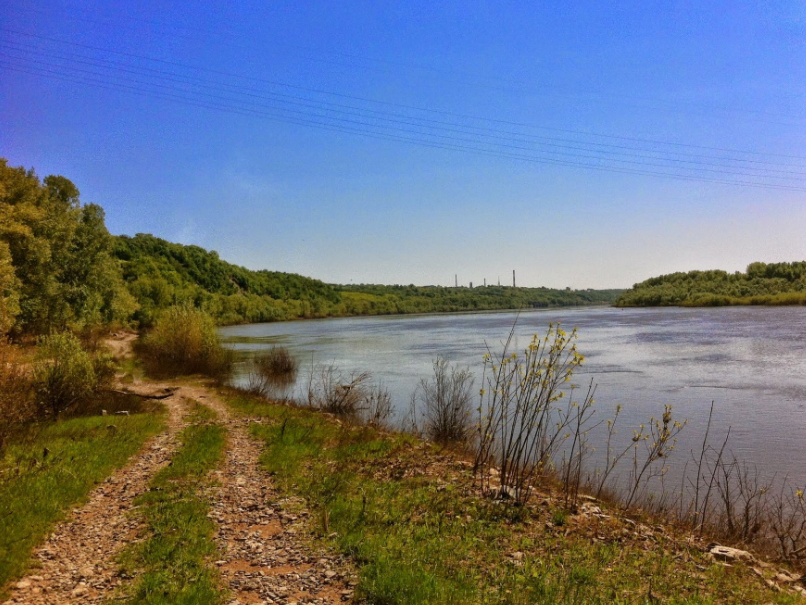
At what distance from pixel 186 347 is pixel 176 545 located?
74.7ft

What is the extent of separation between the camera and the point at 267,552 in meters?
6.15

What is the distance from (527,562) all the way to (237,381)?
22.3 meters

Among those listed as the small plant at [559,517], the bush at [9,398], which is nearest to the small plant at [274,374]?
the bush at [9,398]

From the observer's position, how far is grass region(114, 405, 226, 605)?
5.06 m

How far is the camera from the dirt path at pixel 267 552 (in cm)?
528

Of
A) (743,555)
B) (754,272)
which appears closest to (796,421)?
(743,555)

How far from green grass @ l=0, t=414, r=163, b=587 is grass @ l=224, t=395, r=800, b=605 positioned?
3077 millimetres

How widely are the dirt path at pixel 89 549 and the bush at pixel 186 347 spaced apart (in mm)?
18416

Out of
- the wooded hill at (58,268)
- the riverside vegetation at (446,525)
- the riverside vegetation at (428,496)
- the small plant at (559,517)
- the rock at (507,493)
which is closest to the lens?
the riverside vegetation at (446,525)

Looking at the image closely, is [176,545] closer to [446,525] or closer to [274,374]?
[446,525]

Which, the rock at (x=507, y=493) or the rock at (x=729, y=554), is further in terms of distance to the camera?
the rock at (x=507, y=493)

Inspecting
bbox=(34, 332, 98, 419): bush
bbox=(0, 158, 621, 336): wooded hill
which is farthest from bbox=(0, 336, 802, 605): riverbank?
bbox=(0, 158, 621, 336): wooded hill

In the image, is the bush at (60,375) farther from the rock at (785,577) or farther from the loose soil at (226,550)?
the rock at (785,577)

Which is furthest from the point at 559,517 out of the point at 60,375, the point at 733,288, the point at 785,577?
the point at 733,288
